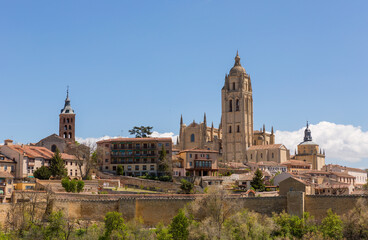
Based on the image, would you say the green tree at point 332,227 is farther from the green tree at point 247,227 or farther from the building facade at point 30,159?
the building facade at point 30,159

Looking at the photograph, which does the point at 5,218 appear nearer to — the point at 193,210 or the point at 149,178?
the point at 193,210

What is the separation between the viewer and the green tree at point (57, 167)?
7625 centimetres

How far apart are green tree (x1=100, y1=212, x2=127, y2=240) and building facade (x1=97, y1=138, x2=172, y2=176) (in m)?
32.4

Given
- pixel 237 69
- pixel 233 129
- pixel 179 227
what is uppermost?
pixel 237 69

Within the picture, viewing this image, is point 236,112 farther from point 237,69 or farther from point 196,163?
point 196,163

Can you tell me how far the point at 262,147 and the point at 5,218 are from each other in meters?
91.0

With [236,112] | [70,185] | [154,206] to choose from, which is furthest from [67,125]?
[236,112]

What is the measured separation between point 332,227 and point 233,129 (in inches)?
3675

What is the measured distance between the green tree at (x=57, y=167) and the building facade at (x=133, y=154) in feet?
45.3

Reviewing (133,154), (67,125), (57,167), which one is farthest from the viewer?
(67,125)

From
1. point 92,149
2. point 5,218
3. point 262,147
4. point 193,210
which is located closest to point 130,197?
point 193,210

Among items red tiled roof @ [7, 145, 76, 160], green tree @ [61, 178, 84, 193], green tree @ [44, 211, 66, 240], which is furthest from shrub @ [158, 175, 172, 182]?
green tree @ [44, 211, 66, 240]

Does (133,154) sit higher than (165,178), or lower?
higher

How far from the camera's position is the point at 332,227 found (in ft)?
179
